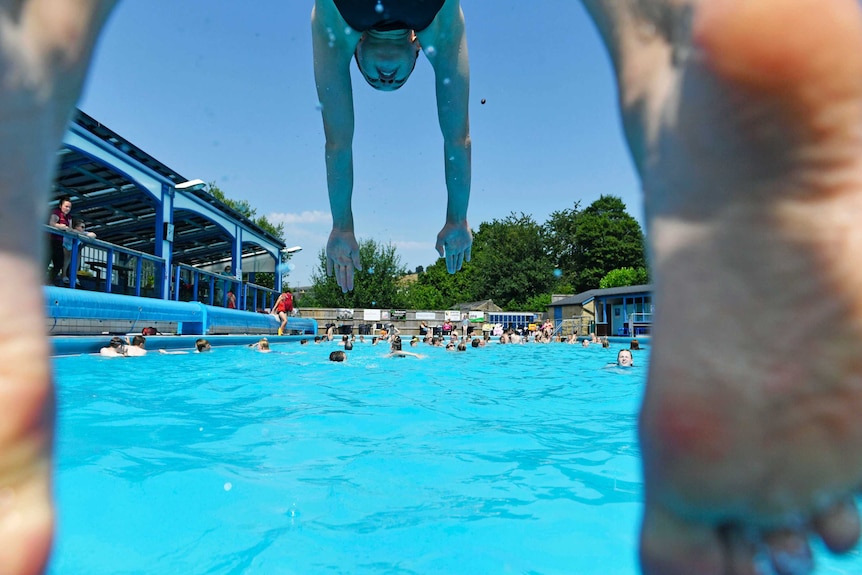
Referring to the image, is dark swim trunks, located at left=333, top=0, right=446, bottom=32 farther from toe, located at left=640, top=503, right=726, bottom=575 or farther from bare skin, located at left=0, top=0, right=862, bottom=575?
toe, located at left=640, top=503, right=726, bottom=575

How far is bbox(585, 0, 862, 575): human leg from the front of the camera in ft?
1.73

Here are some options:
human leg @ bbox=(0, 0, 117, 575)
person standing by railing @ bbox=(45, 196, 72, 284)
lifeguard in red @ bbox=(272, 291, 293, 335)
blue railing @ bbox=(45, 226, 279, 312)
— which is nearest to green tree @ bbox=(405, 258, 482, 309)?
Result: lifeguard in red @ bbox=(272, 291, 293, 335)

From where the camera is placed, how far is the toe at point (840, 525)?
1.83 feet

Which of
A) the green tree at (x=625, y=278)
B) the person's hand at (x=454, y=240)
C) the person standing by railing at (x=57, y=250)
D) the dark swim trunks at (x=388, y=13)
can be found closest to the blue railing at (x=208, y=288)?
the person standing by railing at (x=57, y=250)

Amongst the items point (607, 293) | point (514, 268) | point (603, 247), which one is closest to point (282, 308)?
point (607, 293)

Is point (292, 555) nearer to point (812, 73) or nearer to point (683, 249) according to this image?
point (683, 249)

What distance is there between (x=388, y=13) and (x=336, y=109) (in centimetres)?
50

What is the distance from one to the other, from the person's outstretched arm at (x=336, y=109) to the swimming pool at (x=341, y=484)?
1.29 meters

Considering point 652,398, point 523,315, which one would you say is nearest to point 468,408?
point 652,398

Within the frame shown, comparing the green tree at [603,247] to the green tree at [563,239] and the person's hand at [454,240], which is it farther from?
the person's hand at [454,240]

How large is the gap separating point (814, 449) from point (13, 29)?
96 centimetres

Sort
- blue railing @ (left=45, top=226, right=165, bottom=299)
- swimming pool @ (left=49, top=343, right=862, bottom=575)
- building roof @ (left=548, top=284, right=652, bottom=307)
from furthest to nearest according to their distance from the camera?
building roof @ (left=548, top=284, right=652, bottom=307)
blue railing @ (left=45, top=226, right=165, bottom=299)
swimming pool @ (left=49, top=343, right=862, bottom=575)

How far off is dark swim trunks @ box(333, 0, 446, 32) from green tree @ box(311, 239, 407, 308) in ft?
92.7

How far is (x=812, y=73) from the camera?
1.73ft
